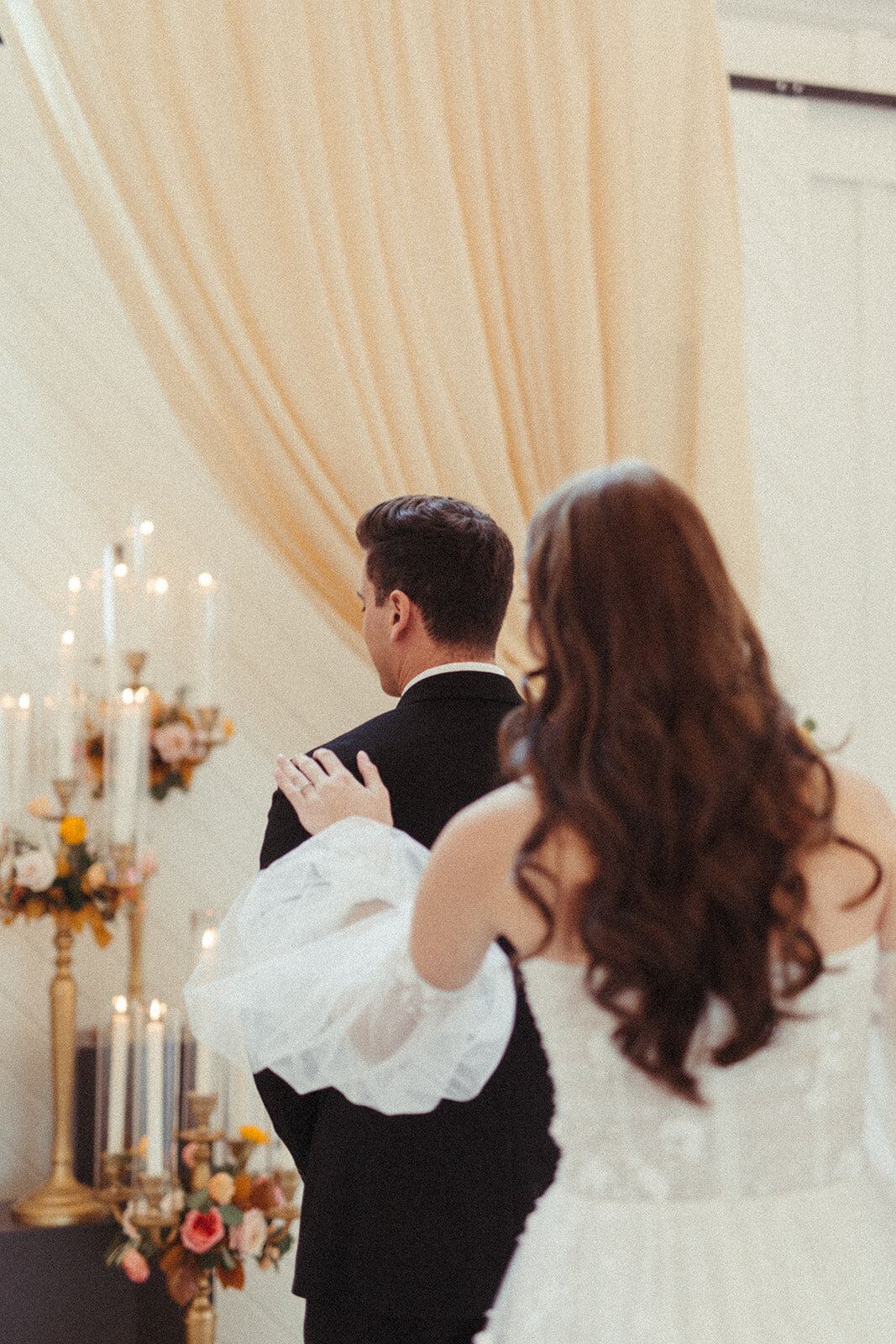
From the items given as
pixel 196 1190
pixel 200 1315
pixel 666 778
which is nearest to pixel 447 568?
pixel 666 778

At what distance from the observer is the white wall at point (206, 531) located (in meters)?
2.91

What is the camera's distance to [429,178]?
8.93 ft

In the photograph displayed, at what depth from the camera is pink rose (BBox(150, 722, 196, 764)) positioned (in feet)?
8.96

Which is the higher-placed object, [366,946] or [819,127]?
[819,127]

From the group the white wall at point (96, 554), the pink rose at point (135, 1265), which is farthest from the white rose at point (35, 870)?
the pink rose at point (135, 1265)

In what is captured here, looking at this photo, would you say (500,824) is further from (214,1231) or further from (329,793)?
(214,1231)

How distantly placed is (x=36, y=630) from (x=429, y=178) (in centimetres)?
119

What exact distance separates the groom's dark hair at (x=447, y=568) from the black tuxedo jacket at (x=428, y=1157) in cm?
7

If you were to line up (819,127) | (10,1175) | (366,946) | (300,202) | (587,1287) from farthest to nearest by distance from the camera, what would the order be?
1. (819,127)
2. (10,1175)
3. (300,202)
4. (366,946)
5. (587,1287)

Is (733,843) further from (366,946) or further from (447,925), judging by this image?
(366,946)

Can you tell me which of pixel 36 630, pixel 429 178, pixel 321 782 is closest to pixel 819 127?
pixel 429 178

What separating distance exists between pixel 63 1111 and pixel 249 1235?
17.8 inches

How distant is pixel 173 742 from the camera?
2.73m

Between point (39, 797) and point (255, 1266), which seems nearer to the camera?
point (39, 797)
